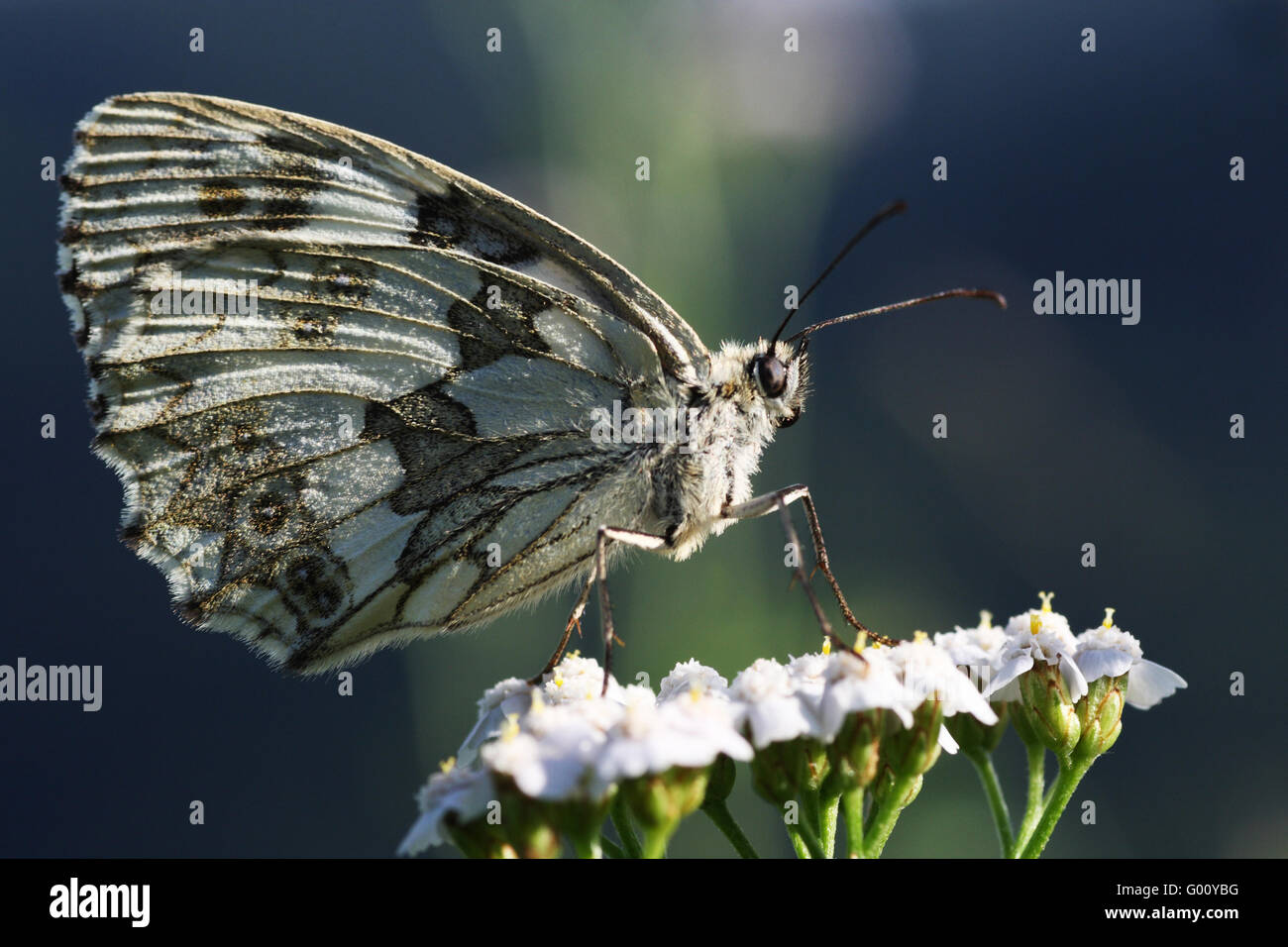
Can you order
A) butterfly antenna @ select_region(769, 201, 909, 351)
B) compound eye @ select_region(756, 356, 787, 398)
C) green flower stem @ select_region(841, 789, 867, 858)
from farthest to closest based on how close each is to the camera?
1. compound eye @ select_region(756, 356, 787, 398)
2. butterfly antenna @ select_region(769, 201, 909, 351)
3. green flower stem @ select_region(841, 789, 867, 858)

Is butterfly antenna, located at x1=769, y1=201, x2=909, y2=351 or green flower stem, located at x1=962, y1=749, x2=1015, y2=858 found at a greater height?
butterfly antenna, located at x1=769, y1=201, x2=909, y2=351

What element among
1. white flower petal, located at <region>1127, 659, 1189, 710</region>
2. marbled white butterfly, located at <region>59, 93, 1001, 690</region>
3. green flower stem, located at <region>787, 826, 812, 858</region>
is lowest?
green flower stem, located at <region>787, 826, 812, 858</region>

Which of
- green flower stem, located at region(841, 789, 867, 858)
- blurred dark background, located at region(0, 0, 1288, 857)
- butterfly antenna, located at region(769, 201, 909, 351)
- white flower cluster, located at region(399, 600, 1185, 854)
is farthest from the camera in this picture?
blurred dark background, located at region(0, 0, 1288, 857)

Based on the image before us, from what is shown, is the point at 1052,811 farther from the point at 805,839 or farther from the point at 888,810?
the point at 805,839

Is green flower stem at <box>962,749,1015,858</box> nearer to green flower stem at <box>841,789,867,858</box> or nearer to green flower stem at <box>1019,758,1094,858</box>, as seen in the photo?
green flower stem at <box>1019,758,1094,858</box>

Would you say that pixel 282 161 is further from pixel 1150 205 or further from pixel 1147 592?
pixel 1150 205

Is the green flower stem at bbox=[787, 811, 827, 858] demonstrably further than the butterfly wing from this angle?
No

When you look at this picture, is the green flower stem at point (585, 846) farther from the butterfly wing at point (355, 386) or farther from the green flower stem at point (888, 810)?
the butterfly wing at point (355, 386)

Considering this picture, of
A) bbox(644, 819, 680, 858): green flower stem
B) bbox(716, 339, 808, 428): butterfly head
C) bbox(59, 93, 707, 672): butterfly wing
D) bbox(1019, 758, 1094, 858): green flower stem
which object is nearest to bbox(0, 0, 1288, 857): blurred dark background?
bbox(716, 339, 808, 428): butterfly head
